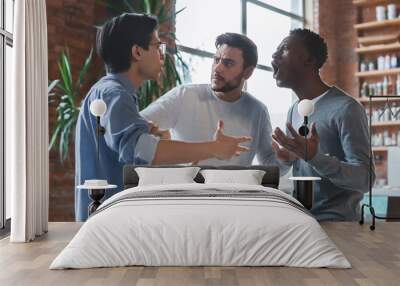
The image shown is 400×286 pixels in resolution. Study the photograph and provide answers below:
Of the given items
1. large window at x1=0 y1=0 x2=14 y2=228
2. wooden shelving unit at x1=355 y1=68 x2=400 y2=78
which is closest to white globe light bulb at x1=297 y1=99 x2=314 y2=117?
wooden shelving unit at x1=355 y1=68 x2=400 y2=78

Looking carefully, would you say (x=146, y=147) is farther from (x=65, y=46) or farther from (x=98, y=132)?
(x=65, y=46)

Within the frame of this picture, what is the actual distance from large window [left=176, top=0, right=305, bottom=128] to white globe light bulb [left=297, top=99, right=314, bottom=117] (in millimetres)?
416

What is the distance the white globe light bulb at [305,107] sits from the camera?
675cm

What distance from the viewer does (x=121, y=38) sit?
7.08 meters

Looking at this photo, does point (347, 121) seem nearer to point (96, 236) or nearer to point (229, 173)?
point (229, 173)

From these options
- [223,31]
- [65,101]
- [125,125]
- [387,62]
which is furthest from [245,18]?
[65,101]

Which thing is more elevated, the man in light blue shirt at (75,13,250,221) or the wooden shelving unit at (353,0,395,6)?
the wooden shelving unit at (353,0,395,6)

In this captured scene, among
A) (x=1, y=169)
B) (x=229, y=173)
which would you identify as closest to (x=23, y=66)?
(x=1, y=169)

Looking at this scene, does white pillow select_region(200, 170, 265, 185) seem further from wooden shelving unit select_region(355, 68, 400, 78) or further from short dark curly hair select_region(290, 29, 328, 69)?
wooden shelving unit select_region(355, 68, 400, 78)

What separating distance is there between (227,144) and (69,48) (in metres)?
2.26

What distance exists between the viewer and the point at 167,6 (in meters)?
7.17

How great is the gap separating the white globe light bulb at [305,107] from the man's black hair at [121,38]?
6.63 feet

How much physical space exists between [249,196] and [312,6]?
366 centimetres

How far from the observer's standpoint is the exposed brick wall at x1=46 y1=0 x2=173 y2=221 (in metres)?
6.93
